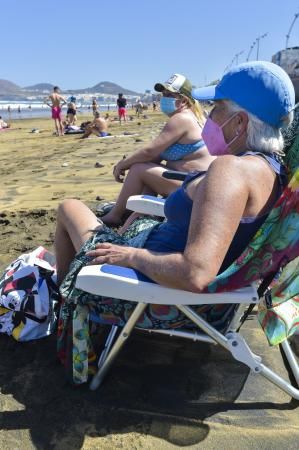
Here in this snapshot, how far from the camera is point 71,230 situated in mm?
2484

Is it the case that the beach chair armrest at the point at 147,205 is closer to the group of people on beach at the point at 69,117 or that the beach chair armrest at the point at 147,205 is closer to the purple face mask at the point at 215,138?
the purple face mask at the point at 215,138

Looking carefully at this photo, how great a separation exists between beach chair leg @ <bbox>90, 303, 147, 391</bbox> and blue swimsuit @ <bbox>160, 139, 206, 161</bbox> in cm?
226

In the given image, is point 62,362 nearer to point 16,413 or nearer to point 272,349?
point 16,413

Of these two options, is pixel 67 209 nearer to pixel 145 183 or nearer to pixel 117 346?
pixel 117 346

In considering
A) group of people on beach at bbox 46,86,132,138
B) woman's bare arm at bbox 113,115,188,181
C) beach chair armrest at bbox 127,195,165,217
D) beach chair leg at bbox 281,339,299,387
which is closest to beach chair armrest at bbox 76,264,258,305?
beach chair leg at bbox 281,339,299,387

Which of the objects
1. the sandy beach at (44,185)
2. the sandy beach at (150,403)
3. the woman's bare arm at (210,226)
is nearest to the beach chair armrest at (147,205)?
the sandy beach at (150,403)

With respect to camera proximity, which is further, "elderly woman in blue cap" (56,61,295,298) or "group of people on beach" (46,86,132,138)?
"group of people on beach" (46,86,132,138)

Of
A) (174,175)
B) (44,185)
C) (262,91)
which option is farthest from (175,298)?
(44,185)

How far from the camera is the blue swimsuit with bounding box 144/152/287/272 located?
1798 mm

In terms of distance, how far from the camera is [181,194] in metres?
1.90

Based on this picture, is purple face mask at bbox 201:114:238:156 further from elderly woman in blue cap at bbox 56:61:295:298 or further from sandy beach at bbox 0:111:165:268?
sandy beach at bbox 0:111:165:268

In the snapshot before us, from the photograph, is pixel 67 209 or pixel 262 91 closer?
pixel 262 91

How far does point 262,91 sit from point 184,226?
2.12ft

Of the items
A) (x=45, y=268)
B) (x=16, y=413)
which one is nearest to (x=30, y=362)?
(x=16, y=413)
